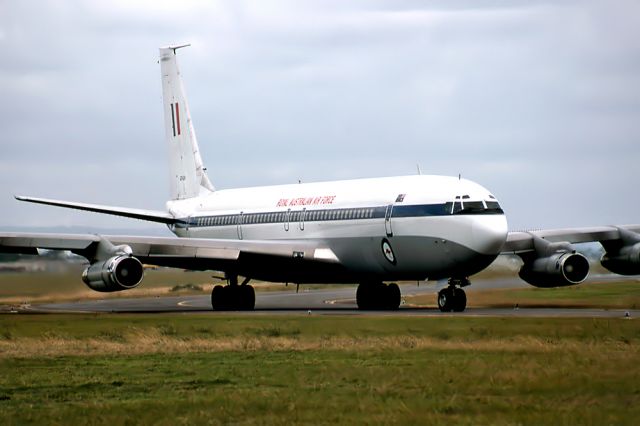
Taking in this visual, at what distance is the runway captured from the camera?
40250 mm

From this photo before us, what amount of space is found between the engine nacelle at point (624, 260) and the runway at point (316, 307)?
11.5 feet

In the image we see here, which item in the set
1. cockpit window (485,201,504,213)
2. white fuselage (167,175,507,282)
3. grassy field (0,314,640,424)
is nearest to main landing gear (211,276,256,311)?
white fuselage (167,175,507,282)

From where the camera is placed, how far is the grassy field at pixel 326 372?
17766mm

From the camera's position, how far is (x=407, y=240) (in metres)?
44.8

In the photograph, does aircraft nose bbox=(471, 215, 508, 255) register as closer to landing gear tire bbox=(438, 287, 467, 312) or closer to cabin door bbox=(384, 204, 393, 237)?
landing gear tire bbox=(438, 287, 467, 312)

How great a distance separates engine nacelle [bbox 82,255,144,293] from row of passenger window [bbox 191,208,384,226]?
8446 mm

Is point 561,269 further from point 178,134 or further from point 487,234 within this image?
point 178,134

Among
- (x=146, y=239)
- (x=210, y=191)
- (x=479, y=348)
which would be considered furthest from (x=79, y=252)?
(x=479, y=348)

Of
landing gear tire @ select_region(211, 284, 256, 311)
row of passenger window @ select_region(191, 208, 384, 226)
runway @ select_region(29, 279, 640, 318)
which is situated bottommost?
runway @ select_region(29, 279, 640, 318)

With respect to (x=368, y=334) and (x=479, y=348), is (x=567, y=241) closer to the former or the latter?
(x=368, y=334)

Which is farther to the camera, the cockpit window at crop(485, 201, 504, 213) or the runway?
the cockpit window at crop(485, 201, 504, 213)

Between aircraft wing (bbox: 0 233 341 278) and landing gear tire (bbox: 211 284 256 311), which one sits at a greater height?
aircraft wing (bbox: 0 233 341 278)

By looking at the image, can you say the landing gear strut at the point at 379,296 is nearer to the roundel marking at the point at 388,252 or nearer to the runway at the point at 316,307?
the runway at the point at 316,307

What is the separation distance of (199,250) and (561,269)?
13.1 m
